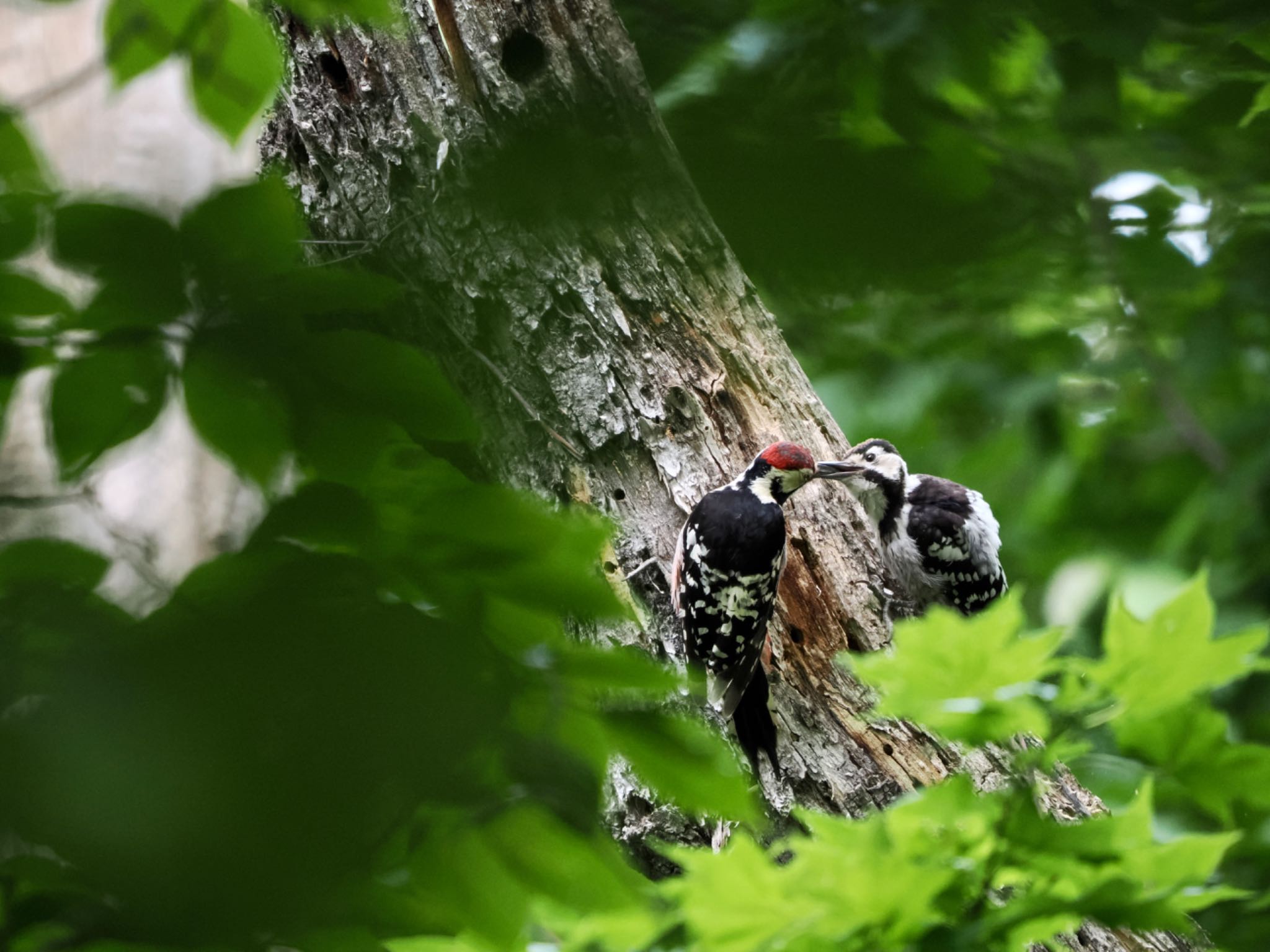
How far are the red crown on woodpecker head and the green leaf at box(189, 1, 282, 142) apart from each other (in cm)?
133

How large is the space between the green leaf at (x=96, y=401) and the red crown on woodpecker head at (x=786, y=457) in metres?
1.54

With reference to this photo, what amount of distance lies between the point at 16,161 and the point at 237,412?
0.89 feet

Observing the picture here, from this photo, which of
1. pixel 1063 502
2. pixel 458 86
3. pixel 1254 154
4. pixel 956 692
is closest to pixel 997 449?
pixel 1063 502

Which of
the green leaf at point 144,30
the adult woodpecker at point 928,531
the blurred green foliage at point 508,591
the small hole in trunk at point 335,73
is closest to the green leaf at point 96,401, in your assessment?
the blurred green foliage at point 508,591

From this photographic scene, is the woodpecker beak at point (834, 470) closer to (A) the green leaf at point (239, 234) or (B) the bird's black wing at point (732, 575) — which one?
(B) the bird's black wing at point (732, 575)

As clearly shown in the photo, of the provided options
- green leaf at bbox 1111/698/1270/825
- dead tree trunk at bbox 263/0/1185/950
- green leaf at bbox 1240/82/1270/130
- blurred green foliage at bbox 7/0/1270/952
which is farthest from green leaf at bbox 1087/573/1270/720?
dead tree trunk at bbox 263/0/1185/950

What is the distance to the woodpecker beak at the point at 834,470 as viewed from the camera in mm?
2229

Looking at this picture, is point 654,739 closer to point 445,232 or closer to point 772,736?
point 445,232

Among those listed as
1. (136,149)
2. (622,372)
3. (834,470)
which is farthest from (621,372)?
(136,149)

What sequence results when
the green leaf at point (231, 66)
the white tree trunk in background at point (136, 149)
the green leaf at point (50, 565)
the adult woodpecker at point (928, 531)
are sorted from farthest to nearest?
the white tree trunk in background at point (136, 149)
the adult woodpecker at point (928, 531)
the green leaf at point (231, 66)
the green leaf at point (50, 565)

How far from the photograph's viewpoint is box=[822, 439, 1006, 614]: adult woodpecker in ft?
8.23

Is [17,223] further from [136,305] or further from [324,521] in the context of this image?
[324,521]

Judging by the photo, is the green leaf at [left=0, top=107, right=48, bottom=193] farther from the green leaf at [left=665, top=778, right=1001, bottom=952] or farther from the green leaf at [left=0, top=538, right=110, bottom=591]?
the green leaf at [left=665, top=778, right=1001, bottom=952]

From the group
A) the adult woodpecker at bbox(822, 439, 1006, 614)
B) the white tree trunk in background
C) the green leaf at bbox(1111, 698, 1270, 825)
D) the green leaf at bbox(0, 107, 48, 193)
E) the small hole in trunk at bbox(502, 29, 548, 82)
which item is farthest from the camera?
the white tree trunk in background
